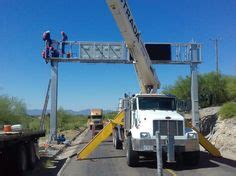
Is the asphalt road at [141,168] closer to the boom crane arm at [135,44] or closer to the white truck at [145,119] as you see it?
the white truck at [145,119]

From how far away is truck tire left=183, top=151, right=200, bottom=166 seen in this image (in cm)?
1733

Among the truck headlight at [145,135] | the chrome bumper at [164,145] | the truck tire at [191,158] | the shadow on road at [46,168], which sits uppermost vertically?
the truck headlight at [145,135]

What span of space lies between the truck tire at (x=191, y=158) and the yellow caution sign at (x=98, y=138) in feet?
17.3

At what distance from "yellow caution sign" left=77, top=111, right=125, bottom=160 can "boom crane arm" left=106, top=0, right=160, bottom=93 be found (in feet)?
7.00

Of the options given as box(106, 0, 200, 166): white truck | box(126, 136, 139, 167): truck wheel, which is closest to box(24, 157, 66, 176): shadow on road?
box(126, 136, 139, 167): truck wheel

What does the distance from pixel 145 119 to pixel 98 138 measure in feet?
16.3

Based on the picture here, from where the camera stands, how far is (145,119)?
17281 mm

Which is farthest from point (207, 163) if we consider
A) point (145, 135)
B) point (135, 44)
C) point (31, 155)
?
point (31, 155)

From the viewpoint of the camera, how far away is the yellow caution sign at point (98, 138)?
825 inches

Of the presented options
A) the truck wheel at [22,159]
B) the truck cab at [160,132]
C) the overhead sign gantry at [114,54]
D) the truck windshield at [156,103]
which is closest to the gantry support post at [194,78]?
the overhead sign gantry at [114,54]

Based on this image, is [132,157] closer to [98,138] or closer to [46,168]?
[46,168]

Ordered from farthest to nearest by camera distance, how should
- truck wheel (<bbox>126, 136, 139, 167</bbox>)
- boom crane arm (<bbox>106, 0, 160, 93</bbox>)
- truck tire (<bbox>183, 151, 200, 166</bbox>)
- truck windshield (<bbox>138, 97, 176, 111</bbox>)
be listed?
1. truck windshield (<bbox>138, 97, 176, 111</bbox>)
2. boom crane arm (<bbox>106, 0, 160, 93</bbox>)
3. truck tire (<bbox>183, 151, 200, 166</bbox>)
4. truck wheel (<bbox>126, 136, 139, 167</bbox>)

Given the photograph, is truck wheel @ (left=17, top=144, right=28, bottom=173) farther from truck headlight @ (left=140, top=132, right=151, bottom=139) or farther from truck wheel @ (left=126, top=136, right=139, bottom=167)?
truck headlight @ (left=140, top=132, right=151, bottom=139)

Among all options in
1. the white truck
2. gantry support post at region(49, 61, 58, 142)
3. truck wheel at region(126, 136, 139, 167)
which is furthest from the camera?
gantry support post at region(49, 61, 58, 142)
